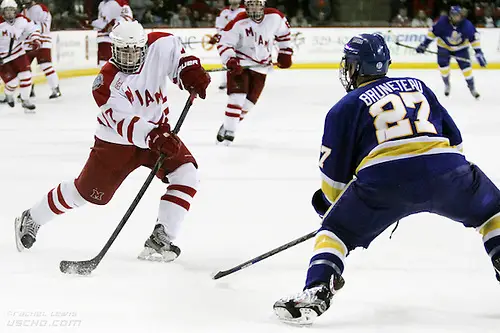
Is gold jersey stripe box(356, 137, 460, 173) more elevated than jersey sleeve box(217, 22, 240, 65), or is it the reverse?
gold jersey stripe box(356, 137, 460, 173)

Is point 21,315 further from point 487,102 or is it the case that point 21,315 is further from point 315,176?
point 487,102

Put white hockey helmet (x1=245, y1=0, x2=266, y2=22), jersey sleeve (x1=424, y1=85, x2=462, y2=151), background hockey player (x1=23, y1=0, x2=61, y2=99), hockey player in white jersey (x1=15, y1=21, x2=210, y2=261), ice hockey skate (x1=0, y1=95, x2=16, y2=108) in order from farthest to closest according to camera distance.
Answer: background hockey player (x1=23, y1=0, x2=61, y2=99) → ice hockey skate (x1=0, y1=95, x2=16, y2=108) → white hockey helmet (x1=245, y1=0, x2=266, y2=22) → hockey player in white jersey (x1=15, y1=21, x2=210, y2=261) → jersey sleeve (x1=424, y1=85, x2=462, y2=151)

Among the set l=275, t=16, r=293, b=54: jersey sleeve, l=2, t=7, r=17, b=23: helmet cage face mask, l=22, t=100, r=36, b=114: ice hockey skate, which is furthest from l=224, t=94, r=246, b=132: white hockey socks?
l=2, t=7, r=17, b=23: helmet cage face mask

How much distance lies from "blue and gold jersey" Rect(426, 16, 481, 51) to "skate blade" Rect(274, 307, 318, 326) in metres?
7.03

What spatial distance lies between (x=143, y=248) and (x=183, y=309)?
807 millimetres

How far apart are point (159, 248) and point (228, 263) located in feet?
0.94

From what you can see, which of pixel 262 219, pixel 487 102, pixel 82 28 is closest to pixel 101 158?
pixel 262 219

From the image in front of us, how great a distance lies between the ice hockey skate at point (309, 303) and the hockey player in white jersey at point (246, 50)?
148 inches

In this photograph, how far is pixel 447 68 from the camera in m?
8.99

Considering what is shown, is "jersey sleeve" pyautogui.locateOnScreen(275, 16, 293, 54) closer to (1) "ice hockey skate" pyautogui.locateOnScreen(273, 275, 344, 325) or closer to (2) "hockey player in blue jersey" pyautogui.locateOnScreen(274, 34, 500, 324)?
(2) "hockey player in blue jersey" pyautogui.locateOnScreen(274, 34, 500, 324)

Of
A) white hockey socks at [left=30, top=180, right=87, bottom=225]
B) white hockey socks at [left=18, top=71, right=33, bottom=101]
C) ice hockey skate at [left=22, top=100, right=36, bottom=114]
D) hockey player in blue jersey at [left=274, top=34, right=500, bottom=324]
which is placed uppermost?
hockey player in blue jersey at [left=274, top=34, right=500, bottom=324]

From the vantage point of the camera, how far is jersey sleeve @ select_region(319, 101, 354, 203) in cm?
241

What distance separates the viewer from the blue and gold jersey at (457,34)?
8.93 meters

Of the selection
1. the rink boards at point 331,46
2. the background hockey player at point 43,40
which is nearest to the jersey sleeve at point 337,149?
the background hockey player at point 43,40
